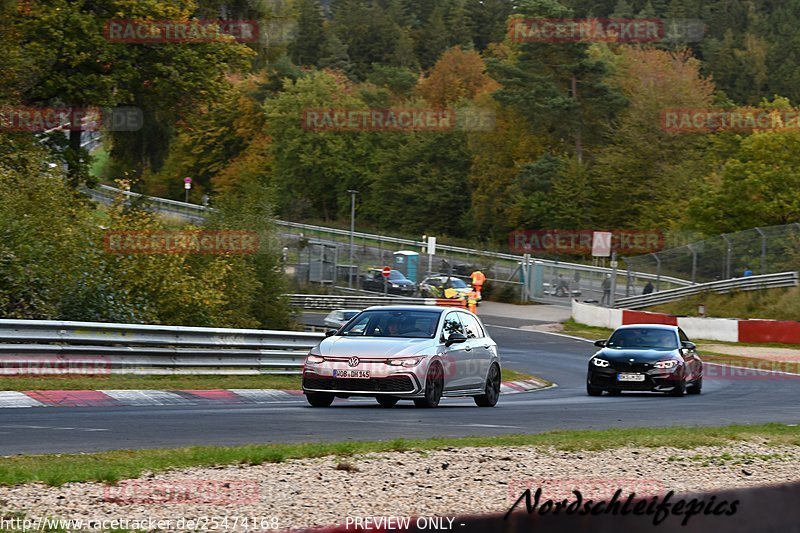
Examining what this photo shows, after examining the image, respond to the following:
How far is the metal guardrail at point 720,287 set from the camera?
50594mm

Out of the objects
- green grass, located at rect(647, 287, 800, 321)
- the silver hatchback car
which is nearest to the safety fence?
green grass, located at rect(647, 287, 800, 321)

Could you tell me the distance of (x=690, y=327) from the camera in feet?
155

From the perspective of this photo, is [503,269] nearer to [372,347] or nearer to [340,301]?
[340,301]

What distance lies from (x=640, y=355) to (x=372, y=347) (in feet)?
27.9

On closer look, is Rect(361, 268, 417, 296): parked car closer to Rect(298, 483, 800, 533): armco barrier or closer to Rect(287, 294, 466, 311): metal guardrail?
Rect(287, 294, 466, 311): metal guardrail

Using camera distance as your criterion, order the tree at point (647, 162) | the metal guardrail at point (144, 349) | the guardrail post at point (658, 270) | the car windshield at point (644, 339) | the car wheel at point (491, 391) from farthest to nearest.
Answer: the tree at point (647, 162) < the guardrail post at point (658, 270) < the car windshield at point (644, 339) < the metal guardrail at point (144, 349) < the car wheel at point (491, 391)

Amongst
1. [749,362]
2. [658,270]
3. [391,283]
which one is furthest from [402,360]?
[391,283]

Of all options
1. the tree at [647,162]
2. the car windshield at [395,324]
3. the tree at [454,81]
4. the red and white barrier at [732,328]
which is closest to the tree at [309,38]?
the tree at [454,81]

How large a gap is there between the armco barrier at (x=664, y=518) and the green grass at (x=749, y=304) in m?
44.3

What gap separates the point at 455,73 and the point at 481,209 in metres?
25.1

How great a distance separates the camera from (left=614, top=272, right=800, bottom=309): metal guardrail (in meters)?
50.6

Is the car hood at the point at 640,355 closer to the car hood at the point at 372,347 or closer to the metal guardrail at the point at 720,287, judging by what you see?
the car hood at the point at 372,347

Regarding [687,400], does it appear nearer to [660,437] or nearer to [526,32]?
[660,437]

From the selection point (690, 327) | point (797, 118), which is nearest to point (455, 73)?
point (797, 118)
